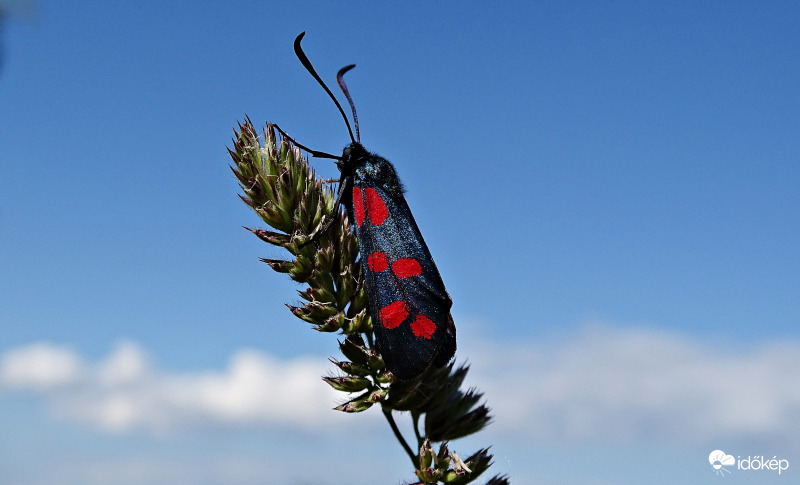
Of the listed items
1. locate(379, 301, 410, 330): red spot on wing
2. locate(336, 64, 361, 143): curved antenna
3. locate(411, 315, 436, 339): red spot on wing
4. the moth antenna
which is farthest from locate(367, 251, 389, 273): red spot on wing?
locate(336, 64, 361, 143): curved antenna

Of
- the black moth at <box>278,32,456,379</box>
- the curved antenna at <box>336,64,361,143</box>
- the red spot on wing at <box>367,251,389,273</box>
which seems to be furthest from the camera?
the curved antenna at <box>336,64,361,143</box>

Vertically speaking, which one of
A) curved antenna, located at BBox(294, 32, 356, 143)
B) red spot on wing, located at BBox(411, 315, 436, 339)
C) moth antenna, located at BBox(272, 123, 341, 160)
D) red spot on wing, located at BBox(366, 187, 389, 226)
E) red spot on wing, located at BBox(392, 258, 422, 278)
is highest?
curved antenna, located at BBox(294, 32, 356, 143)

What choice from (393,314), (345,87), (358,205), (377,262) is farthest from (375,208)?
(345,87)

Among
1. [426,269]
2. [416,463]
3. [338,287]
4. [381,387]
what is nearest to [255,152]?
[338,287]

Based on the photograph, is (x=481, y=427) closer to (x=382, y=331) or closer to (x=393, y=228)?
(x=382, y=331)

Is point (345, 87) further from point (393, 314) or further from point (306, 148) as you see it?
point (393, 314)

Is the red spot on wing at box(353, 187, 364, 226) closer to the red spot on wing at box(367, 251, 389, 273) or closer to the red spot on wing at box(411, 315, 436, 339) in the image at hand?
the red spot on wing at box(367, 251, 389, 273)
